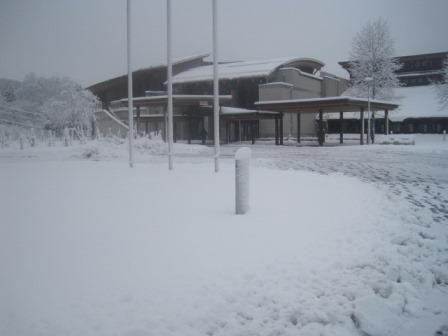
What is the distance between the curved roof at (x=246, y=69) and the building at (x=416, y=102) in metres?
7.87

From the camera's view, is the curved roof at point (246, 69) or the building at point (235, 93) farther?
the curved roof at point (246, 69)

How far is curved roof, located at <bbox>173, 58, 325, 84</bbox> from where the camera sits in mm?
46403

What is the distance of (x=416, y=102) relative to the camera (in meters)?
47.5

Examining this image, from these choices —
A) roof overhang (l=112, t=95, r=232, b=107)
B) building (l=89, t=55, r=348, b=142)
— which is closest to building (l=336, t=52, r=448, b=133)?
building (l=89, t=55, r=348, b=142)

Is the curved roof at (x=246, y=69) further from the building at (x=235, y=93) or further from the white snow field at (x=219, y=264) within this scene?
the white snow field at (x=219, y=264)

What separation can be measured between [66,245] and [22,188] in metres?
5.29

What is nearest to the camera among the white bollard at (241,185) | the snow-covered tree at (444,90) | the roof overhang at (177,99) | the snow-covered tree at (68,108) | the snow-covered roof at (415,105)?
the white bollard at (241,185)

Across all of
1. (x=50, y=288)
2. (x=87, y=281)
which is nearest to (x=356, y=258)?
(x=87, y=281)

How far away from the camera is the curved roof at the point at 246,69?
152 feet

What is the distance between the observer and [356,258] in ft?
16.7

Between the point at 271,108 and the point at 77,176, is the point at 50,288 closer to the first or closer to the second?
→ the point at 77,176

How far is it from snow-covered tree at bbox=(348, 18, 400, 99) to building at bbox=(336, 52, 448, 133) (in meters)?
2.64

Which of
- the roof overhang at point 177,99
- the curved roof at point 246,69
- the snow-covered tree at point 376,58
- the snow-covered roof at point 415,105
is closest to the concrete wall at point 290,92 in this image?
the curved roof at point 246,69

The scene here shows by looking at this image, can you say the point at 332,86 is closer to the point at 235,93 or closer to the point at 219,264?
the point at 235,93
